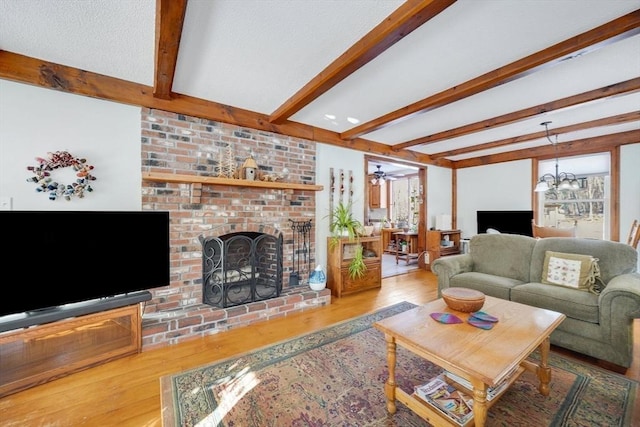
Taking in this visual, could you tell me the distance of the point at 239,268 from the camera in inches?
124

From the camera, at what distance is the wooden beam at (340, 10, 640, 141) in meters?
1.69

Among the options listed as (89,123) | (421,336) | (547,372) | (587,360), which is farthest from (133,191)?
(587,360)

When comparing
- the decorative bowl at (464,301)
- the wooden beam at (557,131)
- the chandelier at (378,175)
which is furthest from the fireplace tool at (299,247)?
the chandelier at (378,175)

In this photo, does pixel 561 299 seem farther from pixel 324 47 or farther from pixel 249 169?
pixel 249 169

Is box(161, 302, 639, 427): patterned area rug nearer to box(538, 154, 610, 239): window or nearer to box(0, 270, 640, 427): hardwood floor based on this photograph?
box(0, 270, 640, 427): hardwood floor

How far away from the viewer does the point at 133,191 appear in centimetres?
255

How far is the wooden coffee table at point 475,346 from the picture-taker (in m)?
1.22

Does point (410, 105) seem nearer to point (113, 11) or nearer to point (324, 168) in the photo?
point (324, 168)

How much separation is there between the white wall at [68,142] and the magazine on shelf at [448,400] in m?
2.85

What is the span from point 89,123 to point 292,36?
1.99 meters

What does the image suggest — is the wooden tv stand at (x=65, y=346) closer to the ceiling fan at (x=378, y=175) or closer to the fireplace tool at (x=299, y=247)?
the fireplace tool at (x=299, y=247)

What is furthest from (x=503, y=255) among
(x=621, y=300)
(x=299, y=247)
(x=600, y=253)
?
(x=299, y=247)

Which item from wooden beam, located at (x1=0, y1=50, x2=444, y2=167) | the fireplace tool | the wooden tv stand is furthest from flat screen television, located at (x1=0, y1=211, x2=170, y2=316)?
the fireplace tool

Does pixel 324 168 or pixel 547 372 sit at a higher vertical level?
pixel 324 168
